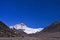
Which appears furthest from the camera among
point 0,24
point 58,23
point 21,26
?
point 21,26

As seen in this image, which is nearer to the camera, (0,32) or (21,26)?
(0,32)

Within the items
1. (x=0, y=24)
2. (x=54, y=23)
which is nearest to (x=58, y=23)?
(x=54, y=23)

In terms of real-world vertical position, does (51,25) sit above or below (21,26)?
below

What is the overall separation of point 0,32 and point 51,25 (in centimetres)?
2991

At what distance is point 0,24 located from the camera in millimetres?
34844

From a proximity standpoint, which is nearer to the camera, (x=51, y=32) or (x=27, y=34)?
(x=27, y=34)

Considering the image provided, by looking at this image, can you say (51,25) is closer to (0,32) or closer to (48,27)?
(48,27)

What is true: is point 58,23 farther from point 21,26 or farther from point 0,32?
point 21,26

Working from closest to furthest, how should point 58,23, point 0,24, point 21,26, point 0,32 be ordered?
point 0,32 → point 0,24 → point 58,23 → point 21,26

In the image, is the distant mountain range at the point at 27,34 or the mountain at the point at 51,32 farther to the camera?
the mountain at the point at 51,32

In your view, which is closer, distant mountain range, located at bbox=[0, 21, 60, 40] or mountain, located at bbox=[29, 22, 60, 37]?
distant mountain range, located at bbox=[0, 21, 60, 40]

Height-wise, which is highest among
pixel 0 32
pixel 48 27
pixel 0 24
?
pixel 48 27

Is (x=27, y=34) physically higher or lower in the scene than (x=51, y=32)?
lower

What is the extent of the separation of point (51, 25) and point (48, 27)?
111 centimetres
